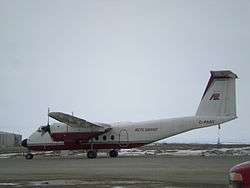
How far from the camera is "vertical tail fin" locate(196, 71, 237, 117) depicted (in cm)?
4338

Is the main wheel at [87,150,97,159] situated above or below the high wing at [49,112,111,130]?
below

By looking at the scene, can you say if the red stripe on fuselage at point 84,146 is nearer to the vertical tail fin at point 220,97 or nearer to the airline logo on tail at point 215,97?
the vertical tail fin at point 220,97

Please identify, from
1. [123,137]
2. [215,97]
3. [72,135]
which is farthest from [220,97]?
[72,135]

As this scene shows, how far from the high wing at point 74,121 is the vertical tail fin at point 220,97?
9891 millimetres

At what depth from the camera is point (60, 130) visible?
149ft

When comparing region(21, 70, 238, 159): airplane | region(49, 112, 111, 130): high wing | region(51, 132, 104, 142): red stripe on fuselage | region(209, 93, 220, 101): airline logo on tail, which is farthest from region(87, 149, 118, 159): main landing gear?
region(209, 93, 220, 101): airline logo on tail

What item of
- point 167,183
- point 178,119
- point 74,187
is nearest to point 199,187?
point 167,183

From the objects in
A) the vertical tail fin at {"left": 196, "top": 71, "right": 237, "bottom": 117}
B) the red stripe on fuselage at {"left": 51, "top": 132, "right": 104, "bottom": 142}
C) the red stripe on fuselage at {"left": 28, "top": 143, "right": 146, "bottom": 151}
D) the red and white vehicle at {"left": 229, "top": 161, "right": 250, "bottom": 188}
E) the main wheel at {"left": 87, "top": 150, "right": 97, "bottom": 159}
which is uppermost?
the vertical tail fin at {"left": 196, "top": 71, "right": 237, "bottom": 117}

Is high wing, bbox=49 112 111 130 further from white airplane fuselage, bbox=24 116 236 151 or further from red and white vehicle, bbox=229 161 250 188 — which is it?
red and white vehicle, bbox=229 161 250 188

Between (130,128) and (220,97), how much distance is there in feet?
30.9

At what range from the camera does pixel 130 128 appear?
45.0 meters

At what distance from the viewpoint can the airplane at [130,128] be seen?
142 ft

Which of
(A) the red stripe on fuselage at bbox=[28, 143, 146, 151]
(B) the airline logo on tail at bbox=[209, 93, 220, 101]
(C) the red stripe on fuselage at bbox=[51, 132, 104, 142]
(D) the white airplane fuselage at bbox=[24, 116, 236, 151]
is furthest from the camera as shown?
(A) the red stripe on fuselage at bbox=[28, 143, 146, 151]

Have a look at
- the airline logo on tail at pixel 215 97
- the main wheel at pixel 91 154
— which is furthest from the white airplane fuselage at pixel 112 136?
the airline logo on tail at pixel 215 97
